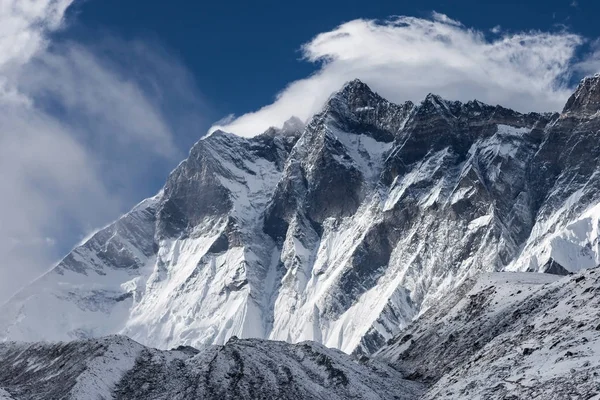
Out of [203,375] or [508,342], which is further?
[203,375]

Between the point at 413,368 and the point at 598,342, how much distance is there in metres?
51.8

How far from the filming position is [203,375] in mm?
116625

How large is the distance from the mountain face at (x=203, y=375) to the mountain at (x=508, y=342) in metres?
8.43

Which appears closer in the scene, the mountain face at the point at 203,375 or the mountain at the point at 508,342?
the mountain at the point at 508,342

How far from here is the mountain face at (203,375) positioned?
114 meters

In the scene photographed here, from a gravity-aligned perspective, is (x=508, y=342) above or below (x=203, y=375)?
below

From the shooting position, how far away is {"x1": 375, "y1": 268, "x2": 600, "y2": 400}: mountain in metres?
83.5

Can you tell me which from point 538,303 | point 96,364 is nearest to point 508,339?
point 538,303

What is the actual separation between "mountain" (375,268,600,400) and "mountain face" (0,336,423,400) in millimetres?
8429

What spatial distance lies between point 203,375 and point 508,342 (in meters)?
33.7

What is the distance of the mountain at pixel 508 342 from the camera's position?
274ft

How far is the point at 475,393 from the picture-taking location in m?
90.2

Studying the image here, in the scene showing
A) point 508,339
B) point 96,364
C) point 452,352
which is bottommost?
point 508,339

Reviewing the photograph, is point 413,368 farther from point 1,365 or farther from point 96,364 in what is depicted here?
point 1,365
